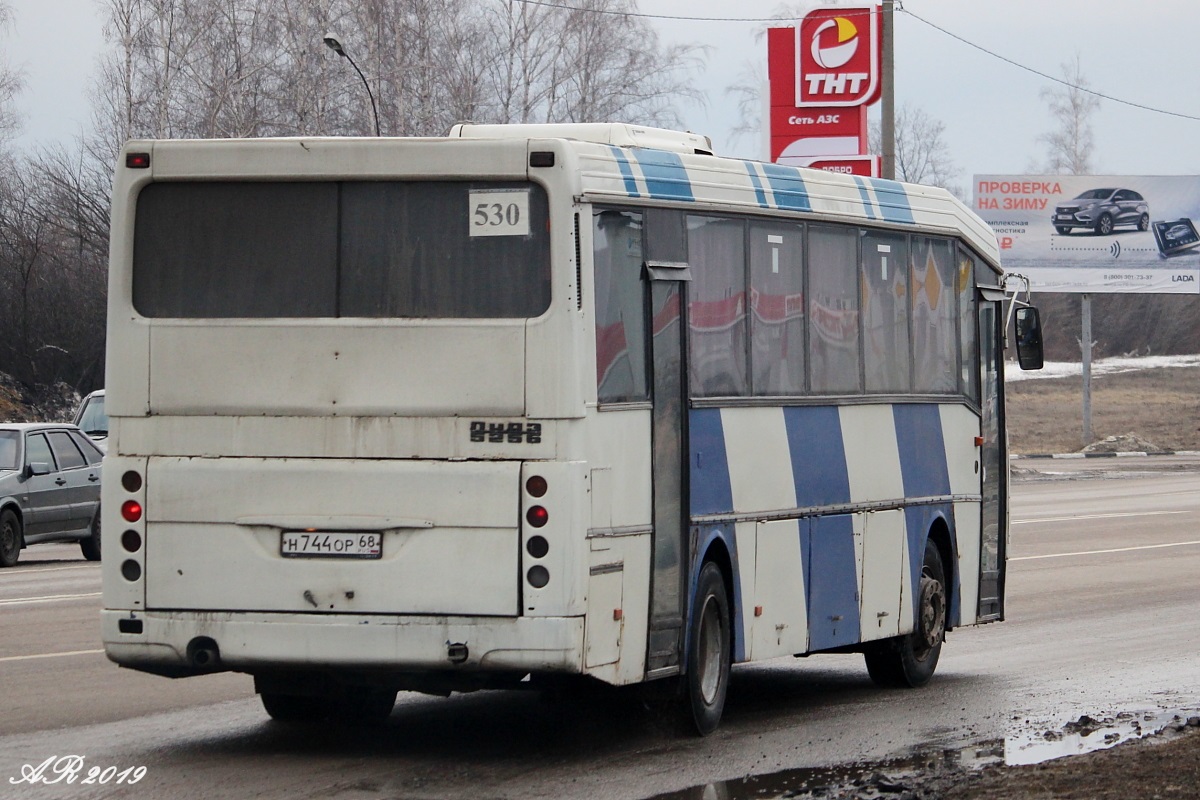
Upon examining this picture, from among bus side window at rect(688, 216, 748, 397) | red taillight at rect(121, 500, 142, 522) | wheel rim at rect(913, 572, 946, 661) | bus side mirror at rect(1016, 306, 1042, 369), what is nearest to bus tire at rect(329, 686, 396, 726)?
red taillight at rect(121, 500, 142, 522)

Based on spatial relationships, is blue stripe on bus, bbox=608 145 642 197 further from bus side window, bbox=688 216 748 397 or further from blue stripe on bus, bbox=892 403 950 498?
blue stripe on bus, bbox=892 403 950 498

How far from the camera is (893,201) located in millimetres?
11297

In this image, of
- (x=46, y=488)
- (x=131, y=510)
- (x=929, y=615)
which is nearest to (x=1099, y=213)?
(x=46, y=488)

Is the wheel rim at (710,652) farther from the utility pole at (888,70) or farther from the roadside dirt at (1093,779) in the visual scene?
the utility pole at (888,70)

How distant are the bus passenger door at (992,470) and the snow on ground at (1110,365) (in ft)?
220

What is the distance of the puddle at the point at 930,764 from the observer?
7770mm

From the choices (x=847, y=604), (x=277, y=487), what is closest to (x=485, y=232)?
(x=277, y=487)

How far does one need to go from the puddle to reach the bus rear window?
2.17 metres

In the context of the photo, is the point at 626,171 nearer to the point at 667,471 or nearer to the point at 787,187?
the point at 667,471

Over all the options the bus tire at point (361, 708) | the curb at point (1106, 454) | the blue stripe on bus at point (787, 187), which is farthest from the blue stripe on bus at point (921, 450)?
the curb at point (1106, 454)

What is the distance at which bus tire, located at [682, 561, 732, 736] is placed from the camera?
9.13m

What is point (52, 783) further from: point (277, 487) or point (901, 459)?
point (901, 459)

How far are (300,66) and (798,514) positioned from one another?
4452 centimetres

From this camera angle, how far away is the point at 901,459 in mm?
11305
